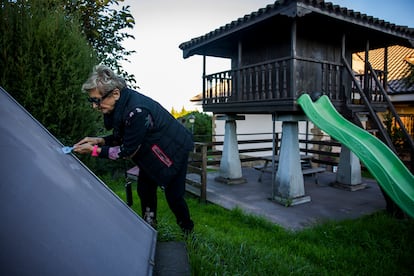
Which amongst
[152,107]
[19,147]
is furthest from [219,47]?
[19,147]

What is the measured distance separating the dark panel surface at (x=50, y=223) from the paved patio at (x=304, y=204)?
3472mm

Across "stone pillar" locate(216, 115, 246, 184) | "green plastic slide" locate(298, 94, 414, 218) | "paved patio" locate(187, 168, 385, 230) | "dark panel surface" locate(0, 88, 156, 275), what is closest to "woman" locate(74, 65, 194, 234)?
"dark panel surface" locate(0, 88, 156, 275)

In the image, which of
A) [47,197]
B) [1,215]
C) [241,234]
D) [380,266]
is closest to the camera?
[1,215]

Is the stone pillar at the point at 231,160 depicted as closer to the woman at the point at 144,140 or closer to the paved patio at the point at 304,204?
the paved patio at the point at 304,204

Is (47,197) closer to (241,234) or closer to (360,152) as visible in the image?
(241,234)

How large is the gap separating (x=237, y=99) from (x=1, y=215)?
592 cm

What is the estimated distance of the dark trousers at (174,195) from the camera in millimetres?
2625

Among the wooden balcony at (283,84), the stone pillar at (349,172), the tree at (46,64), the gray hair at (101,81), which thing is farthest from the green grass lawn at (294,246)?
the wooden balcony at (283,84)

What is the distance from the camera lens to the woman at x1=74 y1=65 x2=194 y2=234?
7.46ft

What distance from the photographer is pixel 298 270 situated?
2494 mm

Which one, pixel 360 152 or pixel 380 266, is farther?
pixel 360 152

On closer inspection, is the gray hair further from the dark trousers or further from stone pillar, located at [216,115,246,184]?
stone pillar, located at [216,115,246,184]

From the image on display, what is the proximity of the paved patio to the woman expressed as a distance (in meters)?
2.32

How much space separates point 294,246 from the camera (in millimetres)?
3496
